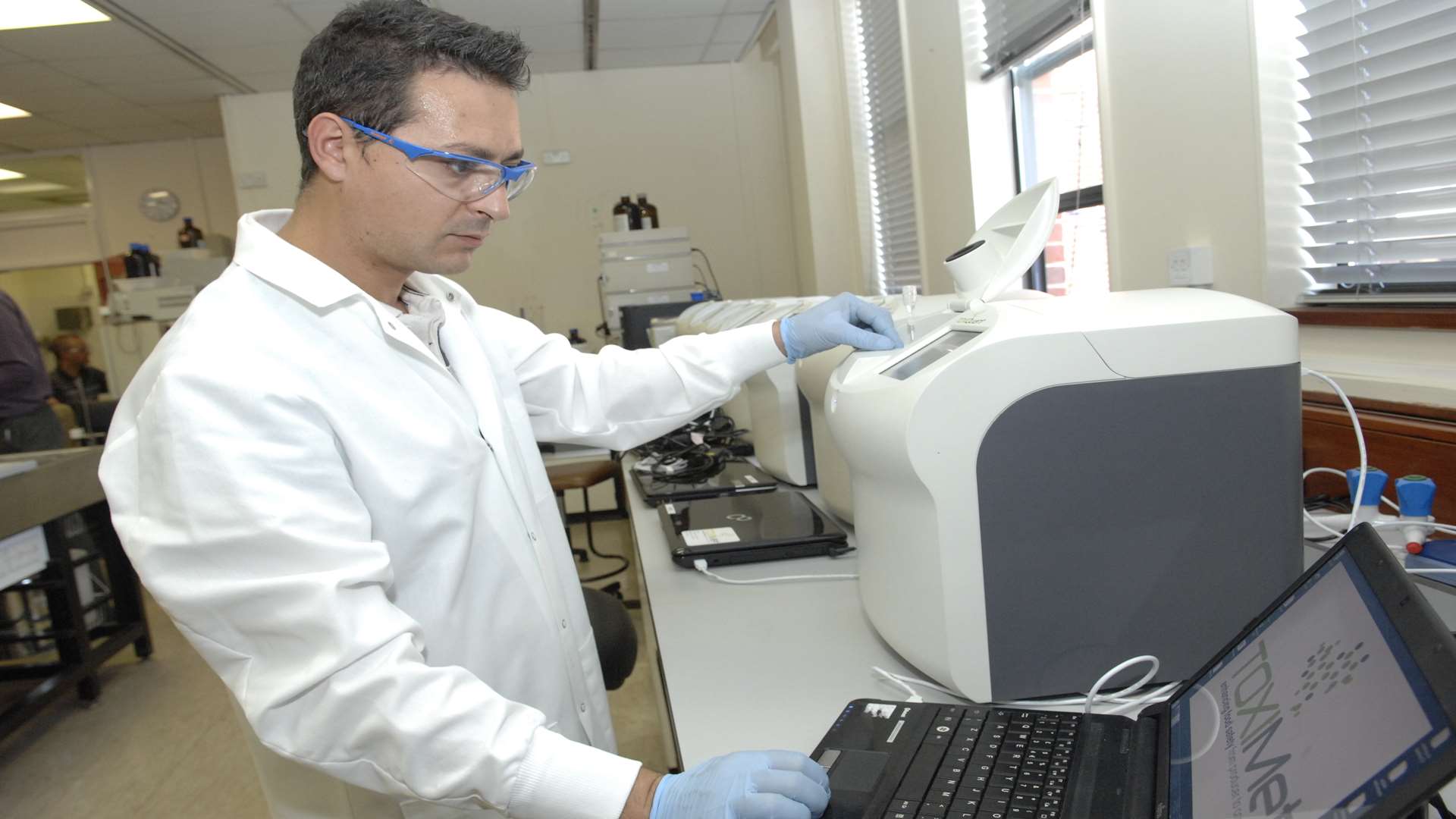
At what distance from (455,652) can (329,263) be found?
48 cm

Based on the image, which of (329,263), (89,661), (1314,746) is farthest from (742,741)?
(89,661)

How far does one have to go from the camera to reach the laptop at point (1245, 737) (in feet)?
1.38

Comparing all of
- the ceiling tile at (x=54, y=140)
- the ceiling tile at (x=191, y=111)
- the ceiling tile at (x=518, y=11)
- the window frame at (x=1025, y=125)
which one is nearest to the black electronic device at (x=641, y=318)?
the window frame at (x=1025, y=125)

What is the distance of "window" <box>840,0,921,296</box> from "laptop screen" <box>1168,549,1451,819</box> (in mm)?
2849

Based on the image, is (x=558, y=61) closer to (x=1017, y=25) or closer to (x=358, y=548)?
(x=1017, y=25)

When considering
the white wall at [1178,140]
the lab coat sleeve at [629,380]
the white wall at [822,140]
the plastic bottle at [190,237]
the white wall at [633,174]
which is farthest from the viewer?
the plastic bottle at [190,237]

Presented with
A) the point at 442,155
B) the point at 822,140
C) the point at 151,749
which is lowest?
the point at 151,749

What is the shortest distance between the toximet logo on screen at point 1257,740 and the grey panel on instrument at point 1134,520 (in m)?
0.19

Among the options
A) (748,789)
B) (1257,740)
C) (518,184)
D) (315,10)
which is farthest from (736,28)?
(1257,740)

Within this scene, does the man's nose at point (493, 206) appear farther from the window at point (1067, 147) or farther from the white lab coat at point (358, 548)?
the window at point (1067, 147)

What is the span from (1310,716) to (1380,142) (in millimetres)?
1337

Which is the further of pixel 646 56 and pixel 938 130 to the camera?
pixel 646 56

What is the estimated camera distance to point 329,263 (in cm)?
110

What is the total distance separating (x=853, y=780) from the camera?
742 millimetres
